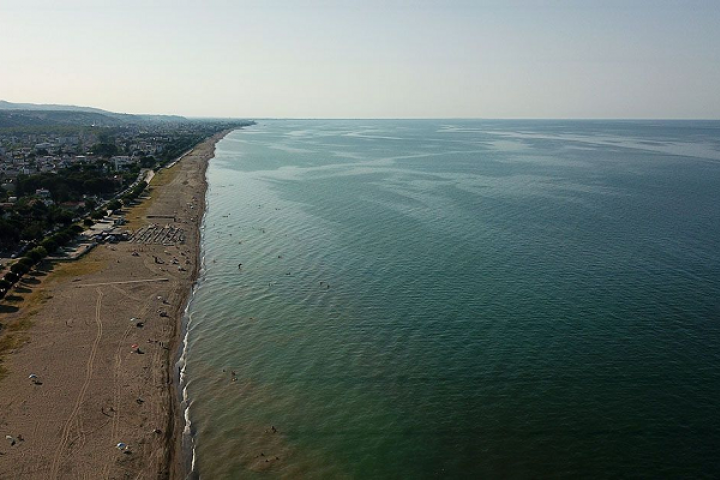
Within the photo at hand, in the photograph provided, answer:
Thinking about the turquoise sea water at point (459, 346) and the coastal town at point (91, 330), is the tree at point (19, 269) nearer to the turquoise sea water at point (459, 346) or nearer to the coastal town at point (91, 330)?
the coastal town at point (91, 330)

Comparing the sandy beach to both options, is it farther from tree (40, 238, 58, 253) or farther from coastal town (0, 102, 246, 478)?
tree (40, 238, 58, 253)

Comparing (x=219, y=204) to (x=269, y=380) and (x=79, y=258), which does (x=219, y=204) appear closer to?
(x=79, y=258)

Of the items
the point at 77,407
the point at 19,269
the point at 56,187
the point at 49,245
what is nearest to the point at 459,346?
the point at 77,407

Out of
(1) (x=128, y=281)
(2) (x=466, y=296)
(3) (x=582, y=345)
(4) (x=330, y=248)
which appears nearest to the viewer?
(3) (x=582, y=345)

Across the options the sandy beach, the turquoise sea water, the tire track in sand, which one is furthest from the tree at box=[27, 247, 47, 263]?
the turquoise sea water

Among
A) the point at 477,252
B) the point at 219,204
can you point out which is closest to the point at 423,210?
the point at 477,252

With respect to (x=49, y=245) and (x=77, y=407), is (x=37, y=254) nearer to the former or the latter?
(x=49, y=245)
